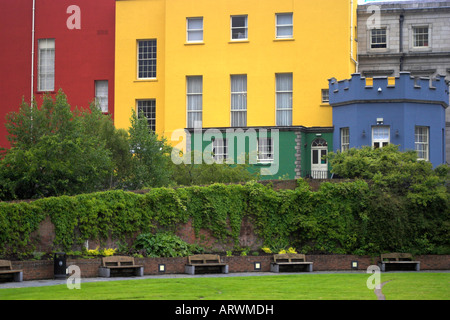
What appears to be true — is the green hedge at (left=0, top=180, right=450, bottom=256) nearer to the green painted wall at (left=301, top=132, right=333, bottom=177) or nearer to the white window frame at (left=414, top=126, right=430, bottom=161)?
the white window frame at (left=414, top=126, right=430, bottom=161)

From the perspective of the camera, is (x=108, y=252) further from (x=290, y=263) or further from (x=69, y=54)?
(x=69, y=54)

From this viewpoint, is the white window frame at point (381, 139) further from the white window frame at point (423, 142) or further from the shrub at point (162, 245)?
the shrub at point (162, 245)

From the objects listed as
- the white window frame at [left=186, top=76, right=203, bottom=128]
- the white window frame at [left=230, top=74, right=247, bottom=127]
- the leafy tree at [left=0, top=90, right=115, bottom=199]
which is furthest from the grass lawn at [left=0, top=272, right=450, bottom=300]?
the white window frame at [left=186, top=76, right=203, bottom=128]

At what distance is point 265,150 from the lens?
45.7m

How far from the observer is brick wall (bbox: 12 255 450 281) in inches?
1034

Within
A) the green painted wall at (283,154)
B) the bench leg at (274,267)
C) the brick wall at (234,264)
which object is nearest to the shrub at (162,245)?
the brick wall at (234,264)

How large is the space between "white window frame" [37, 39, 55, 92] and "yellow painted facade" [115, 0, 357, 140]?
15.7 ft

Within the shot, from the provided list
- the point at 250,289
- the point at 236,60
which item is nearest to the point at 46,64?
the point at 236,60

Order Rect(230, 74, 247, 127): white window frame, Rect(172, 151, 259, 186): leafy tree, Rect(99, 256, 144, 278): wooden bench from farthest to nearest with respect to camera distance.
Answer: Rect(230, 74, 247, 127): white window frame < Rect(172, 151, 259, 186): leafy tree < Rect(99, 256, 144, 278): wooden bench

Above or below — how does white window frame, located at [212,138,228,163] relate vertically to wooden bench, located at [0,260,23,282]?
above

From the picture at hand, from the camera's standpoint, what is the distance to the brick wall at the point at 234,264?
2627cm

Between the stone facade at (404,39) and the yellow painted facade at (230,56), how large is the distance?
6.30 feet
